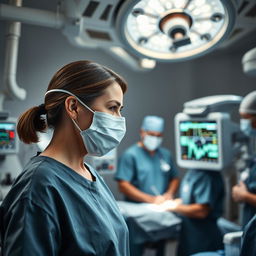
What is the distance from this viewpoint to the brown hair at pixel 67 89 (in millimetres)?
824

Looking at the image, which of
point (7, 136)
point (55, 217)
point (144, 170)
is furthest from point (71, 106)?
point (144, 170)

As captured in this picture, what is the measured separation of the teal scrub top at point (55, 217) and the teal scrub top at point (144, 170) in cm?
136

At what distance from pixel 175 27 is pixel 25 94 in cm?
68

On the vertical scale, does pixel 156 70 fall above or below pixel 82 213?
above

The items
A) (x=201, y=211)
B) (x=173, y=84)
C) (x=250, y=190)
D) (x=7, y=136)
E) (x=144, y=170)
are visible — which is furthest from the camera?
(x=173, y=84)

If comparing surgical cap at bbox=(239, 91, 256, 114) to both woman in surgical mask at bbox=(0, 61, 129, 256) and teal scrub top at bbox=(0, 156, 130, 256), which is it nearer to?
woman in surgical mask at bbox=(0, 61, 129, 256)

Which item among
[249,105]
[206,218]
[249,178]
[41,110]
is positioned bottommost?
[206,218]

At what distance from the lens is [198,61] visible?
2.61 m

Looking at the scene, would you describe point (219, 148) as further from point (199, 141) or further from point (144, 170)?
point (144, 170)

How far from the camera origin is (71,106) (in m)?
0.83

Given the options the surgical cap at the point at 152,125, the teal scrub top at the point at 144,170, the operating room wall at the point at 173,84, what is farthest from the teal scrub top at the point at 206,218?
the operating room wall at the point at 173,84

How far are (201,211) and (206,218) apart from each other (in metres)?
0.08

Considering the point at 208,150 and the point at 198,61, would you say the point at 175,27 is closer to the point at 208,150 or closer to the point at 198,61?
the point at 208,150

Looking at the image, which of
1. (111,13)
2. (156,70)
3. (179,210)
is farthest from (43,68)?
(156,70)
